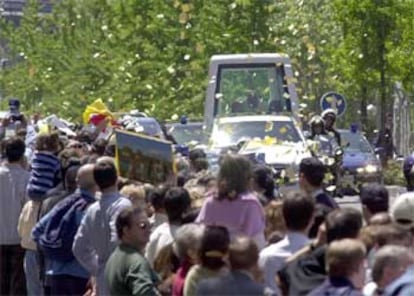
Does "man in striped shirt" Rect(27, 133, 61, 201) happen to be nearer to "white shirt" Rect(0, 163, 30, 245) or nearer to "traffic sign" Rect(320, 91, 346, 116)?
"white shirt" Rect(0, 163, 30, 245)

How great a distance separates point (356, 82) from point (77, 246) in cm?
3269

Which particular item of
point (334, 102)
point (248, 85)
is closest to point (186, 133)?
point (248, 85)

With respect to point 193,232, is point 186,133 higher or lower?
lower

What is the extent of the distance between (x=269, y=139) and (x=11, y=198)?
9.76 metres

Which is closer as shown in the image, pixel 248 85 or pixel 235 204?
pixel 235 204

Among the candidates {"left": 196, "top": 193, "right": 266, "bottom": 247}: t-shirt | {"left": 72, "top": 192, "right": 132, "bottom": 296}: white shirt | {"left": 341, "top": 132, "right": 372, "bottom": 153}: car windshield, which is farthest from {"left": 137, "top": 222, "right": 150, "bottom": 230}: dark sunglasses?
{"left": 341, "top": 132, "right": 372, "bottom": 153}: car windshield

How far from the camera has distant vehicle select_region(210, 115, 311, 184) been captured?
74.6 feet

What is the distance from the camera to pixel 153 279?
10.2 metres

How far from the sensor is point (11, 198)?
15.8m

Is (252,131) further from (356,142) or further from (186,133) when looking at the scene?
(356,142)

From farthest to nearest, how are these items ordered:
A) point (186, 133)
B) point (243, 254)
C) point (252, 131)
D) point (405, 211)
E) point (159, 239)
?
point (186, 133), point (252, 131), point (159, 239), point (405, 211), point (243, 254)

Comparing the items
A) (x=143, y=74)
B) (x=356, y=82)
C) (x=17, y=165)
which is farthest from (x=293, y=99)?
(x=17, y=165)

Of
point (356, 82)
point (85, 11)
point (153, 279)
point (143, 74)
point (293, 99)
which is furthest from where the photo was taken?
point (85, 11)

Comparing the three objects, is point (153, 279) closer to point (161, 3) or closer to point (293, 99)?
point (293, 99)
